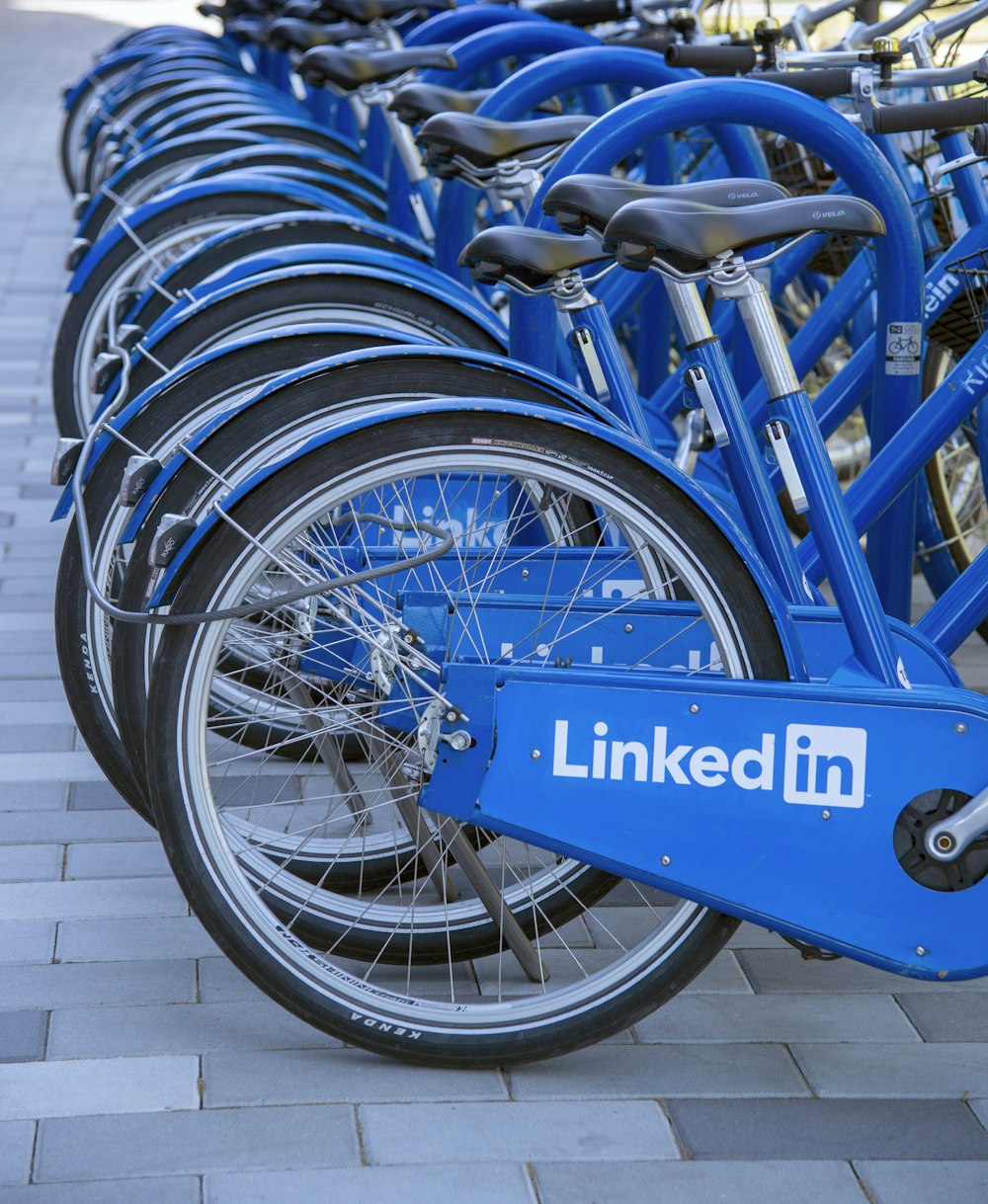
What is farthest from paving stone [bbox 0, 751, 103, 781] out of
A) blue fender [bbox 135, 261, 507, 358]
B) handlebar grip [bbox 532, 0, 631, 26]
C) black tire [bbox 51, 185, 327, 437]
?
handlebar grip [bbox 532, 0, 631, 26]

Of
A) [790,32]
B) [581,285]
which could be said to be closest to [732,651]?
[581,285]

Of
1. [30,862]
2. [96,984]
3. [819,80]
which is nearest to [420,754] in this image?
[96,984]

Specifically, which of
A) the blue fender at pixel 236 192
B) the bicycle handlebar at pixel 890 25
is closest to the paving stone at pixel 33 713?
the blue fender at pixel 236 192

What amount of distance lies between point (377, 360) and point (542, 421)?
0.91 ft

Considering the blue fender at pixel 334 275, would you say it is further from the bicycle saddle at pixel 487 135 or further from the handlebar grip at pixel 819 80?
the handlebar grip at pixel 819 80

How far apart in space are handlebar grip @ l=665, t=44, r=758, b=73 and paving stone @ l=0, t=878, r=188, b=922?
1774 millimetres

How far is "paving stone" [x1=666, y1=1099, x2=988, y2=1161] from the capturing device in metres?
2.19

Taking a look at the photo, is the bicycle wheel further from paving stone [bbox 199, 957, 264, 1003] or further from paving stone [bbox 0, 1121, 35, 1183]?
paving stone [bbox 0, 1121, 35, 1183]

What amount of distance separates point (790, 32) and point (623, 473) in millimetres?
Result: 2041

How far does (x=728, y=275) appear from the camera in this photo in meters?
2.20

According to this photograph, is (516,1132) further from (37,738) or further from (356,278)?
(37,738)

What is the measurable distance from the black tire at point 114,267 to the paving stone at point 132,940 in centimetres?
192

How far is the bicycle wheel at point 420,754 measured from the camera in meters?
2.23

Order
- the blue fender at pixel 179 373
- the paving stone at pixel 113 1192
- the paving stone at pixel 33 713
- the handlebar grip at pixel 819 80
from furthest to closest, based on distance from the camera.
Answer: the paving stone at pixel 33 713, the handlebar grip at pixel 819 80, the blue fender at pixel 179 373, the paving stone at pixel 113 1192
